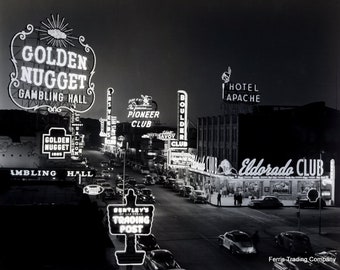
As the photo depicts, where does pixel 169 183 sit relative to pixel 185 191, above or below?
above

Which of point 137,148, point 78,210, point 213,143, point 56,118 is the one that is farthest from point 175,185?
point 137,148

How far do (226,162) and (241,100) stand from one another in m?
11.5

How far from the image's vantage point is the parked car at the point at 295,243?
91.6 ft

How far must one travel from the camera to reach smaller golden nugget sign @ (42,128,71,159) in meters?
30.9

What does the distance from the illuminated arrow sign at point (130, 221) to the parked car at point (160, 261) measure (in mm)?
6295

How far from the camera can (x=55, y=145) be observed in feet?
102

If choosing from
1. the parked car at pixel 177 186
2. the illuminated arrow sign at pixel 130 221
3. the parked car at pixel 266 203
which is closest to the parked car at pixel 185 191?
the parked car at pixel 177 186

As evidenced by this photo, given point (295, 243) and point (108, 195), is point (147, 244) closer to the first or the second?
point (295, 243)

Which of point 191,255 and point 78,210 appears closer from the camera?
point 78,210

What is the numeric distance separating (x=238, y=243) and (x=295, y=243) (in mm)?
3855

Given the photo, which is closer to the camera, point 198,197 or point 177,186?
point 198,197

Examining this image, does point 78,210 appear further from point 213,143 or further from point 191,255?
point 213,143

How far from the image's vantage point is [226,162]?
55.1 meters

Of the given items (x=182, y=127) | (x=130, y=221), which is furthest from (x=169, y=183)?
(x=130, y=221)
